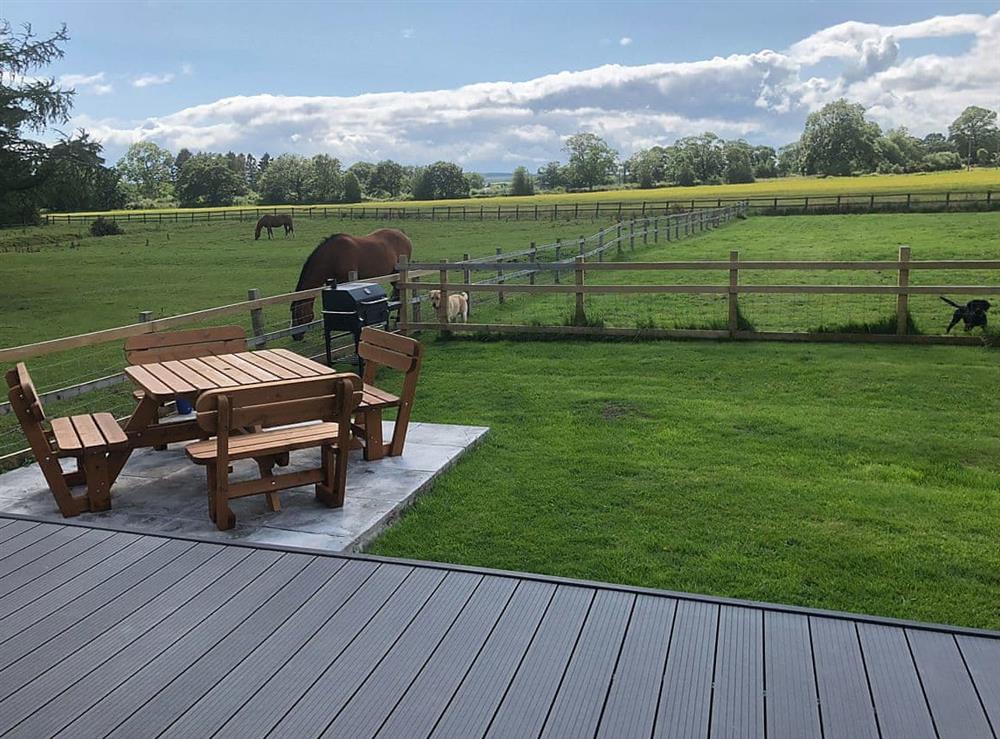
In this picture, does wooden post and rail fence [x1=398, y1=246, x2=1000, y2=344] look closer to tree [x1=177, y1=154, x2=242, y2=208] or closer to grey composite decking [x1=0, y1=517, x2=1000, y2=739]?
grey composite decking [x1=0, y1=517, x2=1000, y2=739]

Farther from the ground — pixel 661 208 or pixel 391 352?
pixel 661 208

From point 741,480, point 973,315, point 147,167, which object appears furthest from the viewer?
point 147,167

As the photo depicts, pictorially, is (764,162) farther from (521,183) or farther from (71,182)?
(71,182)

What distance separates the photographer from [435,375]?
8859 millimetres

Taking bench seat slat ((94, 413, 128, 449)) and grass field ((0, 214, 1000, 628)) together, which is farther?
bench seat slat ((94, 413, 128, 449))

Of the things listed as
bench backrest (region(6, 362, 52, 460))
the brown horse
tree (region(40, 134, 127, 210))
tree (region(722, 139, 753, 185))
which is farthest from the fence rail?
bench backrest (region(6, 362, 52, 460))

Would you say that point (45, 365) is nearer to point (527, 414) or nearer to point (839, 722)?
point (527, 414)

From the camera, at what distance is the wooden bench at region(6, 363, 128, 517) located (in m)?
4.52

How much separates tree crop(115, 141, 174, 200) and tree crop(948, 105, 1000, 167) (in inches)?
3463

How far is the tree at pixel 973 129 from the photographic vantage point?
84125 millimetres

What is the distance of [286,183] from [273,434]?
7708 cm

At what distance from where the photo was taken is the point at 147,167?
11144cm

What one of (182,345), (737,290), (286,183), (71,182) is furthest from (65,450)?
(286,183)

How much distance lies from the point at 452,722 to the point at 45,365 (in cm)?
997
